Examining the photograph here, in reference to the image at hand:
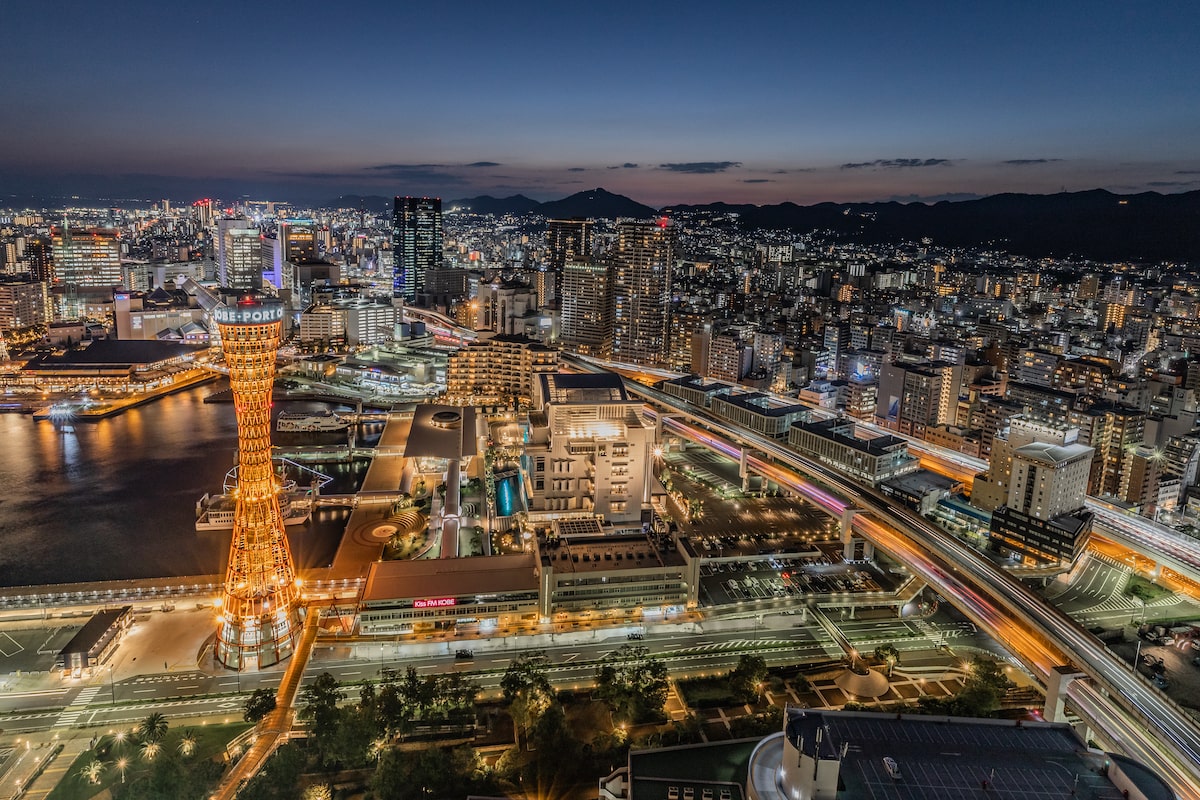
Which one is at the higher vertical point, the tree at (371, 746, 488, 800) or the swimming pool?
the tree at (371, 746, 488, 800)

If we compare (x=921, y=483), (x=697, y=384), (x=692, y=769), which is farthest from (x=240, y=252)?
(x=692, y=769)

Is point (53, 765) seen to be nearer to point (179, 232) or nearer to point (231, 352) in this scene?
point (231, 352)

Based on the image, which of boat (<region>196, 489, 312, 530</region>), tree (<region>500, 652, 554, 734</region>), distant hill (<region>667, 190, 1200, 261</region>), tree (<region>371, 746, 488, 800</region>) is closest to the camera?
tree (<region>371, 746, 488, 800</region>)

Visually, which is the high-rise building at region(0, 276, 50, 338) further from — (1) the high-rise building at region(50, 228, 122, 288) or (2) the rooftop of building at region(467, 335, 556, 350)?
(2) the rooftop of building at region(467, 335, 556, 350)

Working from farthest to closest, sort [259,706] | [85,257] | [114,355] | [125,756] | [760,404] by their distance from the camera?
1. [85,257]
2. [114,355]
3. [760,404]
4. [259,706]
5. [125,756]

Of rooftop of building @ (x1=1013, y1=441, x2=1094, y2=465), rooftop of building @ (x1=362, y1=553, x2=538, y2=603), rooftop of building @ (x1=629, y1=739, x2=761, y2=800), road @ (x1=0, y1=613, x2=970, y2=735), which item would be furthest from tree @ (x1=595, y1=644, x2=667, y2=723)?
rooftop of building @ (x1=1013, y1=441, x2=1094, y2=465)

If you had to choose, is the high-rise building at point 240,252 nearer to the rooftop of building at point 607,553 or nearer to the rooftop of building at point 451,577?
the rooftop of building at point 451,577

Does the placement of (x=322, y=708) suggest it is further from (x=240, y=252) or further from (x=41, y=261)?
(x=41, y=261)

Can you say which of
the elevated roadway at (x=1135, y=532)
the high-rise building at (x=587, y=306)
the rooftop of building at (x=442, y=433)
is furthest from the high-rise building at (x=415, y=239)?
the elevated roadway at (x=1135, y=532)
